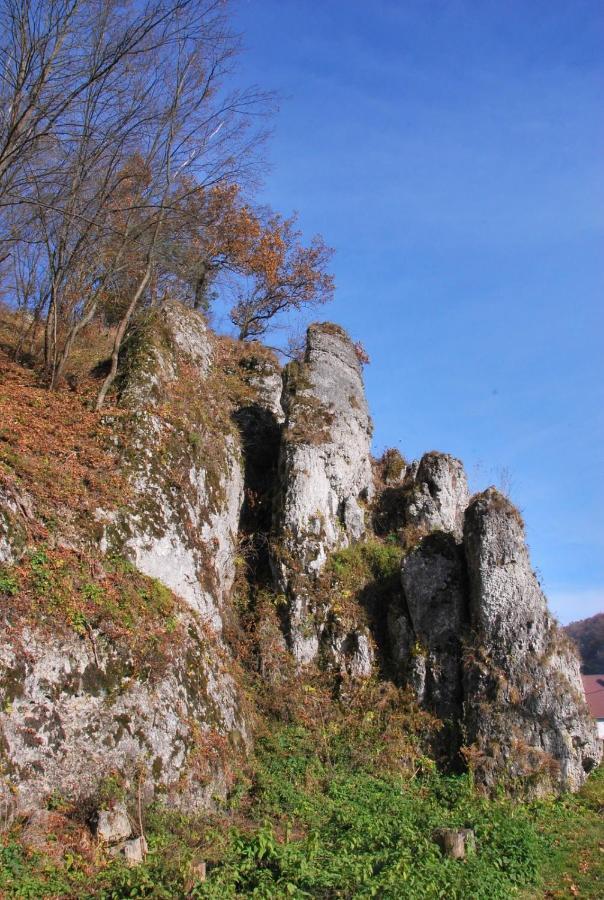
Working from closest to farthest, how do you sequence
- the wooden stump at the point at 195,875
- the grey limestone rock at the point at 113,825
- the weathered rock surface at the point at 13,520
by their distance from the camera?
1. the wooden stump at the point at 195,875
2. the grey limestone rock at the point at 113,825
3. the weathered rock surface at the point at 13,520

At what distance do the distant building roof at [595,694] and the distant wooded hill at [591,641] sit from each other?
31.9ft

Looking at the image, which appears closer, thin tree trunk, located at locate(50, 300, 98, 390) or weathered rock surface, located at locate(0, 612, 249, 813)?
weathered rock surface, located at locate(0, 612, 249, 813)

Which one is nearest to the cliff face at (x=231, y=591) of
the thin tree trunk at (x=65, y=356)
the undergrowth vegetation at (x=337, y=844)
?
the undergrowth vegetation at (x=337, y=844)

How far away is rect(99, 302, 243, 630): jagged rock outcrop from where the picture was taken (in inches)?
470

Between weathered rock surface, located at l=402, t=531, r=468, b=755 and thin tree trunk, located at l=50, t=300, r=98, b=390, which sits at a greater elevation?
thin tree trunk, located at l=50, t=300, r=98, b=390

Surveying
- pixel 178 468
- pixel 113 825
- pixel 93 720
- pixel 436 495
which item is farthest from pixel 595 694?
pixel 113 825

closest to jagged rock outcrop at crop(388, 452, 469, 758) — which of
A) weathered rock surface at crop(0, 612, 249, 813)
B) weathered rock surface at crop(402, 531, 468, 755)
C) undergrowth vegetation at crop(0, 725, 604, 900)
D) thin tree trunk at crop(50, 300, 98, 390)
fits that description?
weathered rock surface at crop(402, 531, 468, 755)

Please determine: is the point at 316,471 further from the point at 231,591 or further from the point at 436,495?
the point at 231,591

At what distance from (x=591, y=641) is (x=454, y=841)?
193ft

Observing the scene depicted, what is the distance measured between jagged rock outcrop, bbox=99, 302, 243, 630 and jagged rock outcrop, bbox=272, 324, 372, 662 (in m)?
1.28

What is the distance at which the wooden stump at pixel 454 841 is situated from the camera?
898 cm

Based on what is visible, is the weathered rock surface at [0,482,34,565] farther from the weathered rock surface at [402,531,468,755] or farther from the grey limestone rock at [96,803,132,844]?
the weathered rock surface at [402,531,468,755]

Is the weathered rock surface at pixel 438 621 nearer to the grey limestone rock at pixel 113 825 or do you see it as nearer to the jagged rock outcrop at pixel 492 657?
the jagged rock outcrop at pixel 492 657

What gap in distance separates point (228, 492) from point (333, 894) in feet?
29.8
